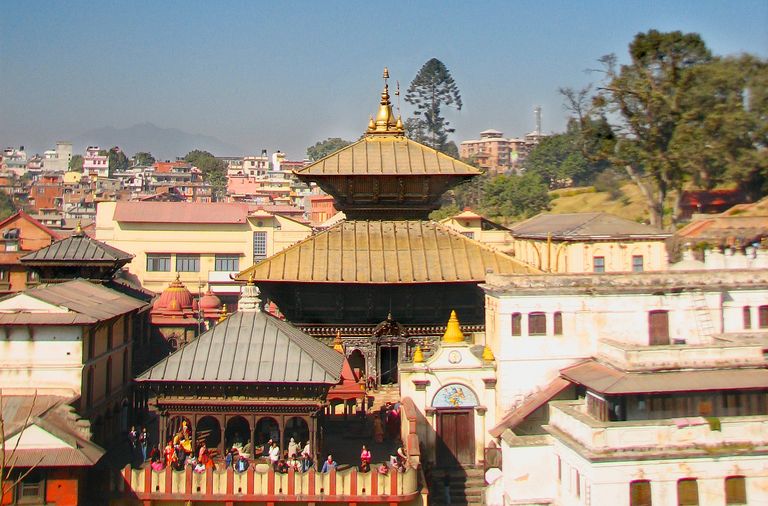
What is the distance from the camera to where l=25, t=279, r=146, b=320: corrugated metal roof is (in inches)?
1037

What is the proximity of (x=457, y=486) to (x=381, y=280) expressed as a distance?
7772 mm

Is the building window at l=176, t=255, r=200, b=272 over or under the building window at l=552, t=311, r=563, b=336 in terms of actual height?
over

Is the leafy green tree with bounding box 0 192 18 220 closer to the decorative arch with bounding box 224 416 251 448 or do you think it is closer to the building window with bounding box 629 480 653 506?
the decorative arch with bounding box 224 416 251 448

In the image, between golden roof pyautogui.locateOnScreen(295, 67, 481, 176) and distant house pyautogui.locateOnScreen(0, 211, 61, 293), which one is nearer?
golden roof pyautogui.locateOnScreen(295, 67, 481, 176)

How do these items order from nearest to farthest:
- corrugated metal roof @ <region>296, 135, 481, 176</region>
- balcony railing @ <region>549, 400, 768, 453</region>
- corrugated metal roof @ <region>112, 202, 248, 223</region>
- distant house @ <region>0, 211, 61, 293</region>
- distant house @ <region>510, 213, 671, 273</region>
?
balcony railing @ <region>549, 400, 768, 453</region> < corrugated metal roof @ <region>296, 135, 481, 176</region> < distant house @ <region>510, 213, 671, 273</region> < distant house @ <region>0, 211, 61, 293</region> < corrugated metal roof @ <region>112, 202, 248, 223</region>

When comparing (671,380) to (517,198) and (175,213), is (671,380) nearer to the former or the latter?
(175,213)

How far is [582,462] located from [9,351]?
15.5m

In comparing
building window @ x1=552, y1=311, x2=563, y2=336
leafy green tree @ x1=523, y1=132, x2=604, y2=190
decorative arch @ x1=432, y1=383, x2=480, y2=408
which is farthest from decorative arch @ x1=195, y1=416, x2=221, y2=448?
leafy green tree @ x1=523, y1=132, x2=604, y2=190

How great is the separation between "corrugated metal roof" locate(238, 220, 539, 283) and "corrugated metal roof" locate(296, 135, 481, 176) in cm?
198

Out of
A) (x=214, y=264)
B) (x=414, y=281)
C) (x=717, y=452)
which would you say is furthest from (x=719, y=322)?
(x=214, y=264)

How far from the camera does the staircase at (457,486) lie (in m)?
25.2

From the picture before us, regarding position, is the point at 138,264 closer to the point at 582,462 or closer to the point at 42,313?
the point at 42,313

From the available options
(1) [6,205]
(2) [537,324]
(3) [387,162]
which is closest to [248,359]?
(2) [537,324]

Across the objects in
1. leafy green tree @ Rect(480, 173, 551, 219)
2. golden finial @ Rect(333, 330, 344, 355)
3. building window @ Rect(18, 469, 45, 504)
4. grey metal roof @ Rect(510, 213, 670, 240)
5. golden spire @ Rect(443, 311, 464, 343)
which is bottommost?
building window @ Rect(18, 469, 45, 504)
